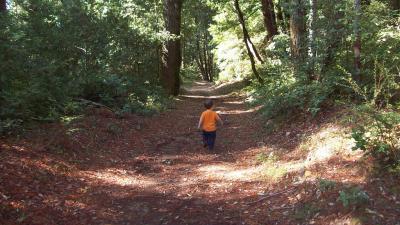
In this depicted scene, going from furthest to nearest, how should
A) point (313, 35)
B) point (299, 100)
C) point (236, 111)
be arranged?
point (236, 111) → point (313, 35) → point (299, 100)

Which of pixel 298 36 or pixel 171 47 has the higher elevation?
pixel 171 47

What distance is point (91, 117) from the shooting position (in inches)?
411

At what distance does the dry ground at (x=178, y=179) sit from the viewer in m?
5.30

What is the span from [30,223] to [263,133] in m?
6.63

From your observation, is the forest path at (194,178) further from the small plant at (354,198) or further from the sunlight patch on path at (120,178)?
the small plant at (354,198)

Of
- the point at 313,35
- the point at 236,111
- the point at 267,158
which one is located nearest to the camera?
the point at 267,158

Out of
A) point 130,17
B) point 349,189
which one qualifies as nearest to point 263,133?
point 349,189

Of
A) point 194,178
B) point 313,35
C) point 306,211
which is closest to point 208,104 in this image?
point 194,178

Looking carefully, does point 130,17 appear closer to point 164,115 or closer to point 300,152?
point 164,115

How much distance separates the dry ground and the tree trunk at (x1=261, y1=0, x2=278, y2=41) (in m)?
12.2

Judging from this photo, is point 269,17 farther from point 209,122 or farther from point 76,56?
point 209,122

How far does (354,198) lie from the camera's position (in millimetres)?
4898

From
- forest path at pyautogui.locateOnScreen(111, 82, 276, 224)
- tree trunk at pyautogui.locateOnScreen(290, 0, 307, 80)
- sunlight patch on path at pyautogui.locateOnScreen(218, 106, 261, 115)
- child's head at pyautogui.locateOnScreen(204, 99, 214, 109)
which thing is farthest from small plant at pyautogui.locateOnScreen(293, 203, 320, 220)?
sunlight patch on path at pyautogui.locateOnScreen(218, 106, 261, 115)

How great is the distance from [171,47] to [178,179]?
38.4 ft
